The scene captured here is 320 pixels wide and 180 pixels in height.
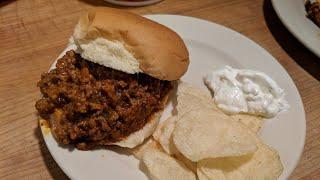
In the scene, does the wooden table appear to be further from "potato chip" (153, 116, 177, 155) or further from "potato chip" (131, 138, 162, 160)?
"potato chip" (153, 116, 177, 155)

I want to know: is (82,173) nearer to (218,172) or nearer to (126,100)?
(126,100)

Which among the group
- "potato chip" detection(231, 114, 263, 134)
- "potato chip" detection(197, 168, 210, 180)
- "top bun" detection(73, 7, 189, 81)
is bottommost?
"potato chip" detection(231, 114, 263, 134)

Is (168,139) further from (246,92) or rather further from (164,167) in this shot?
(246,92)

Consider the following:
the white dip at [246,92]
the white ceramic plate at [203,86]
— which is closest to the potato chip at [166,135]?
the white ceramic plate at [203,86]

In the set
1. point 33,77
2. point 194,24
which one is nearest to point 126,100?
point 33,77

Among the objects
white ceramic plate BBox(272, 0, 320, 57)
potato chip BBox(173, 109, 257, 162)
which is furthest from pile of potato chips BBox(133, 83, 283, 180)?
white ceramic plate BBox(272, 0, 320, 57)

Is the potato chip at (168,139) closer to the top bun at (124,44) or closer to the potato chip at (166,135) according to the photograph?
the potato chip at (166,135)
